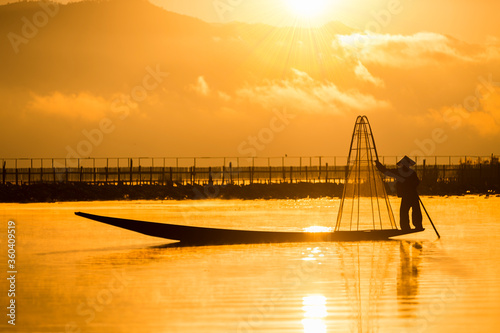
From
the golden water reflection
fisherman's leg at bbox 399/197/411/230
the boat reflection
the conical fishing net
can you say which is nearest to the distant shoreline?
the conical fishing net

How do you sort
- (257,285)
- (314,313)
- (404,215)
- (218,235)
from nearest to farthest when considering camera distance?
1. (314,313)
2. (257,285)
3. (218,235)
4. (404,215)

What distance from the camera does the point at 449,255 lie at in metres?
19.0

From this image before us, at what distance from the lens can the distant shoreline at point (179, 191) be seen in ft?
177

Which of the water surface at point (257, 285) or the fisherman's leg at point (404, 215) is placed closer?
the water surface at point (257, 285)

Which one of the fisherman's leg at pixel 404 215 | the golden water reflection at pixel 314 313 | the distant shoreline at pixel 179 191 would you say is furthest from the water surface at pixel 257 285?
the distant shoreline at pixel 179 191

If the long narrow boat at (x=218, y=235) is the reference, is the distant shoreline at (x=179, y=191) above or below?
above

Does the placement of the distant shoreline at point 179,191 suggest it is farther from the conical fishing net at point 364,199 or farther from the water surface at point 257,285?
the water surface at point 257,285

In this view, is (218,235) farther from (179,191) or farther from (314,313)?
(179,191)

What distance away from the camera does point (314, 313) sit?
11.4m

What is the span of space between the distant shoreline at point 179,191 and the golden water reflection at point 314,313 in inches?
1614

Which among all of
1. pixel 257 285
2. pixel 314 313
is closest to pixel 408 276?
pixel 257 285

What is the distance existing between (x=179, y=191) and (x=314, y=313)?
1838 inches

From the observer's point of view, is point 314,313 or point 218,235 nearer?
point 314,313

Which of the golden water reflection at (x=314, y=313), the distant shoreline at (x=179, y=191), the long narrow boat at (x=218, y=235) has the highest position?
the distant shoreline at (x=179, y=191)
